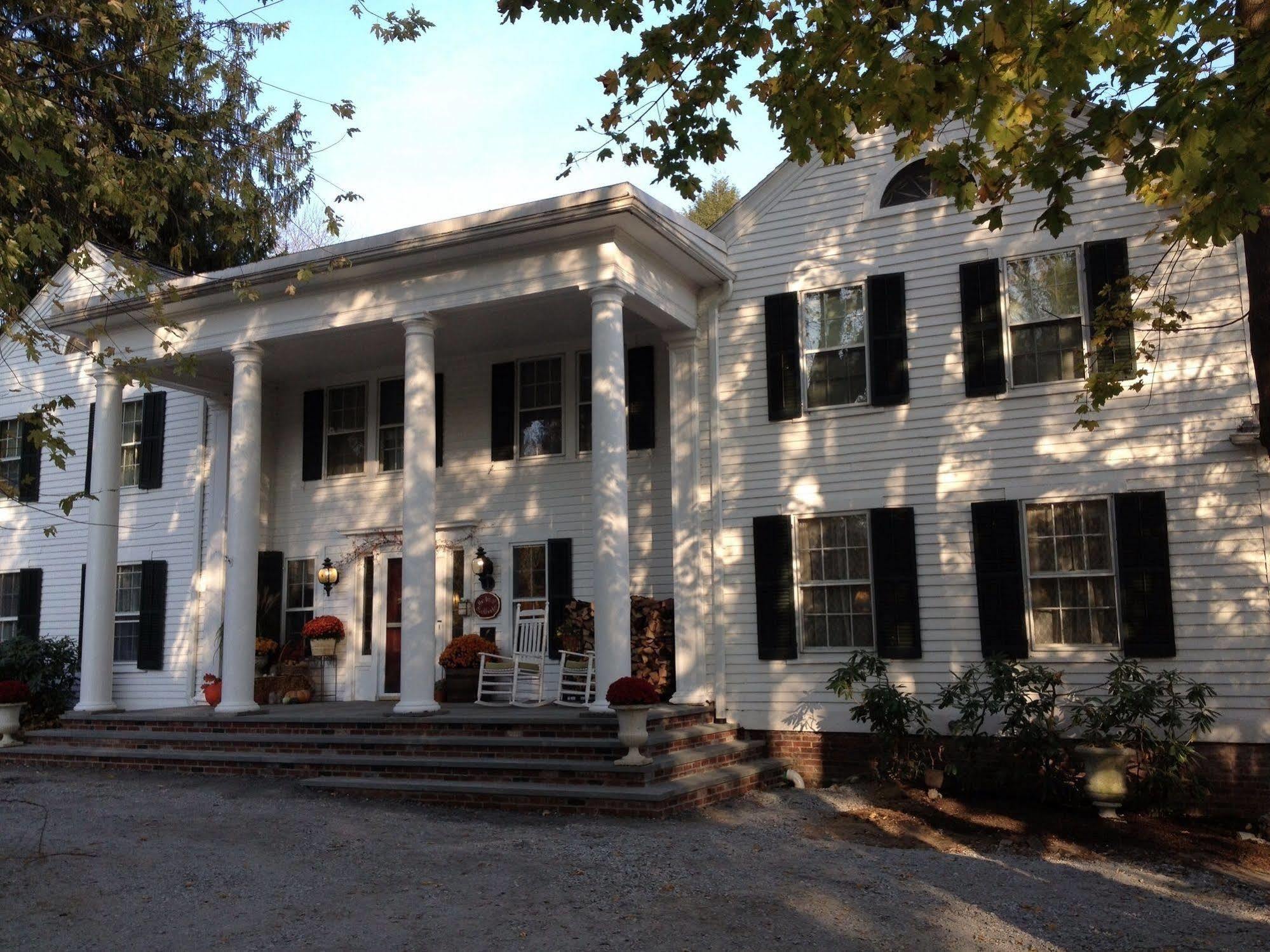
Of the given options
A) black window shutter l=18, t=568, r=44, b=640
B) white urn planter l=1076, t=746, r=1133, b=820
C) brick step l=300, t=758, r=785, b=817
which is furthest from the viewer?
black window shutter l=18, t=568, r=44, b=640

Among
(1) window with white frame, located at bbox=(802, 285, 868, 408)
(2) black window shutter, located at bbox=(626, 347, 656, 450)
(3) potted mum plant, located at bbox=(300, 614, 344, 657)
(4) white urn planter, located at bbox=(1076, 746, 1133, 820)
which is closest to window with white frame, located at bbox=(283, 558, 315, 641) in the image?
(3) potted mum plant, located at bbox=(300, 614, 344, 657)

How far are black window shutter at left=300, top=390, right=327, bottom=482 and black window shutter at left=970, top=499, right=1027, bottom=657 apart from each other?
9.02 m

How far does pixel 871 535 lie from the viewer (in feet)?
38.2

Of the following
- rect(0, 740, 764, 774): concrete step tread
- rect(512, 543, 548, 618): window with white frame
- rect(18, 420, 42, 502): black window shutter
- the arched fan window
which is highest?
the arched fan window

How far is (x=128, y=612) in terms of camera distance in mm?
16656

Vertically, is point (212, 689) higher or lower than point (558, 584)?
lower

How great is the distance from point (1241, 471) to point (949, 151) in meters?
5.77

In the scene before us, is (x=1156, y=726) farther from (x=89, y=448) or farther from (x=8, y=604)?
(x=8, y=604)

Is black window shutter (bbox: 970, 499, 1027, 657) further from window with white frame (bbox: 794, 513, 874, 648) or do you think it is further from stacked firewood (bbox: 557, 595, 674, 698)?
stacked firewood (bbox: 557, 595, 674, 698)

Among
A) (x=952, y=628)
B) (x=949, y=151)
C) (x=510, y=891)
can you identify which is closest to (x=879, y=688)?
(x=952, y=628)

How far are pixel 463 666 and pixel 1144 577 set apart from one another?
7.61m

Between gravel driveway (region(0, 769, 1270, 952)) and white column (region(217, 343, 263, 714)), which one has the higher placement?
white column (region(217, 343, 263, 714))

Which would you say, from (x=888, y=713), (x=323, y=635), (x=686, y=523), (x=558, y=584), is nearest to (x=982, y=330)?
(x=686, y=523)

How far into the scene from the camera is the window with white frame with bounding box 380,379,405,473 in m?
15.0
